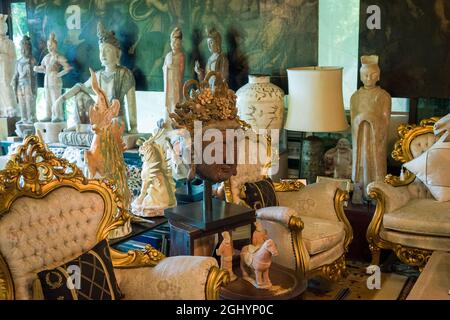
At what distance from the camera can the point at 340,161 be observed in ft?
15.1

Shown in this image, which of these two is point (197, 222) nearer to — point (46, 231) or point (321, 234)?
point (46, 231)

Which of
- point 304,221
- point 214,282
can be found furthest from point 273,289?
point 304,221

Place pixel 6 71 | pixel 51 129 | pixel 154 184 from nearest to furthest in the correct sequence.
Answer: pixel 154 184
pixel 51 129
pixel 6 71

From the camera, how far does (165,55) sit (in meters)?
5.50

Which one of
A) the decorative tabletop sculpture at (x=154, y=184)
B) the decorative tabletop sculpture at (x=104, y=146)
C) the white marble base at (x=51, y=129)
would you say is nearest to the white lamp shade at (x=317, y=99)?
the decorative tabletop sculpture at (x=154, y=184)

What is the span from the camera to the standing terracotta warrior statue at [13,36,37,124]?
19.4ft

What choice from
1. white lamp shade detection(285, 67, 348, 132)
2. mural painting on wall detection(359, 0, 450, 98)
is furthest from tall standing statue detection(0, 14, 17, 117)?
mural painting on wall detection(359, 0, 450, 98)

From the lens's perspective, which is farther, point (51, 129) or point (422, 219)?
point (51, 129)

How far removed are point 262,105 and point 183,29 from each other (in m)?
1.35

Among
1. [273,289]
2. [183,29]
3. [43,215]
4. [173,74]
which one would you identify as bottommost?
[273,289]

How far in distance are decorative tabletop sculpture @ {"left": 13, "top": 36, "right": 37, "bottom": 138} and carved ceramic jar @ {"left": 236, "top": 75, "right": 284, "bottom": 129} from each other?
102 inches

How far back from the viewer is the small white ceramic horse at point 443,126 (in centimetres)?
385
